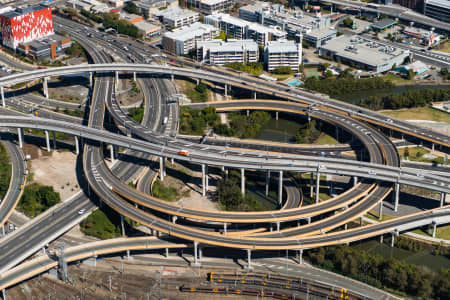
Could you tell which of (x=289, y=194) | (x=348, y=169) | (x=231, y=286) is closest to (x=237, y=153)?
(x=289, y=194)

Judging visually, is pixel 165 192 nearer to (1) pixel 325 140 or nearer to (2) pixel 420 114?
(1) pixel 325 140

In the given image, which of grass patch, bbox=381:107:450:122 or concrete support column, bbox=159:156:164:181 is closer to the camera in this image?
concrete support column, bbox=159:156:164:181

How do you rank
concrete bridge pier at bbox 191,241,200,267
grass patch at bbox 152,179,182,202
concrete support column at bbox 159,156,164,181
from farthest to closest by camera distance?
concrete support column at bbox 159,156,164,181, grass patch at bbox 152,179,182,202, concrete bridge pier at bbox 191,241,200,267

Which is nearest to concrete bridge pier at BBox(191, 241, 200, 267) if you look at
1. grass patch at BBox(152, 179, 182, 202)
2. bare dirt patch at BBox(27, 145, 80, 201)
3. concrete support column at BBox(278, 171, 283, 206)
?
grass patch at BBox(152, 179, 182, 202)

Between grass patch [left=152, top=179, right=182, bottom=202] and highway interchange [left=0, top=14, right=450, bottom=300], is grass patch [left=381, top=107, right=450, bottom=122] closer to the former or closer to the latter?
highway interchange [left=0, top=14, right=450, bottom=300]

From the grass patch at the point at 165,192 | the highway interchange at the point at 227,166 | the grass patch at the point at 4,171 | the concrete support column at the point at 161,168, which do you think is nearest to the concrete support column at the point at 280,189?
the highway interchange at the point at 227,166

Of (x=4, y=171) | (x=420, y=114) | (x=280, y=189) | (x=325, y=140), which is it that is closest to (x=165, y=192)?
(x=280, y=189)

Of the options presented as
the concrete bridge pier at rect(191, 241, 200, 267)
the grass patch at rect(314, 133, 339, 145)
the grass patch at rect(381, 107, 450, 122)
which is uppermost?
the grass patch at rect(381, 107, 450, 122)

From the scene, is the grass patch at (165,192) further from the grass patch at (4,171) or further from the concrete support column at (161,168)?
the grass patch at (4,171)
